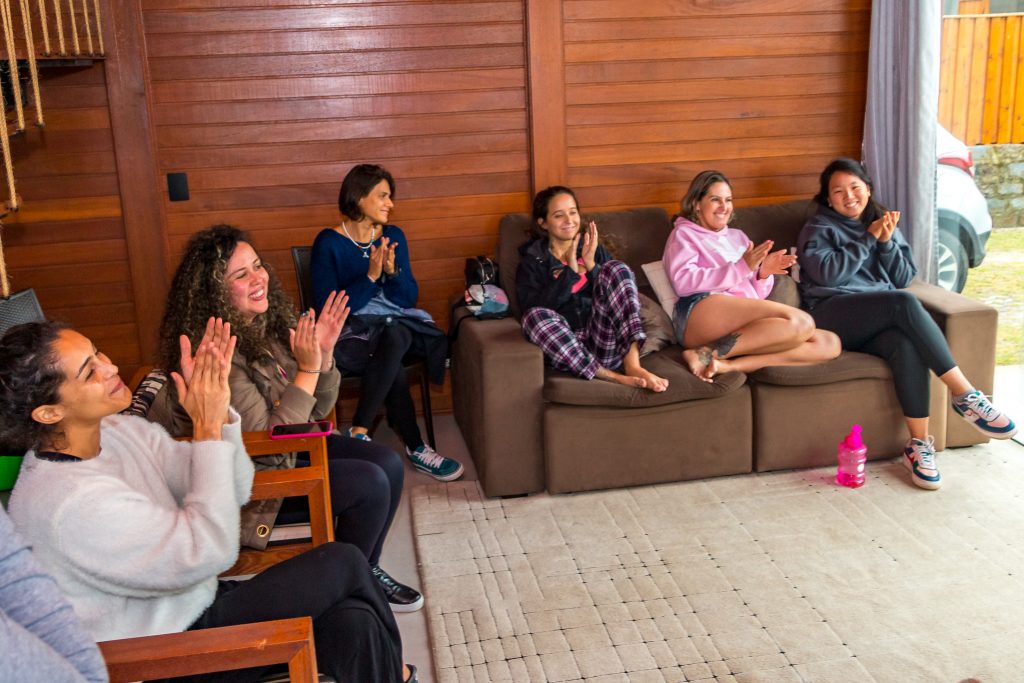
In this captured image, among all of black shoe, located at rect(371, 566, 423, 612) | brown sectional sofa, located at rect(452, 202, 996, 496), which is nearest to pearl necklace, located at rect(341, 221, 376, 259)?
brown sectional sofa, located at rect(452, 202, 996, 496)

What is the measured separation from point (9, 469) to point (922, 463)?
2.79 m

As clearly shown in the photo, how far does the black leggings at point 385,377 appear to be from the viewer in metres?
3.63

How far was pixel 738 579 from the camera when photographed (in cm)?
284

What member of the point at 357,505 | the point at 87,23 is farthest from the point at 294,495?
the point at 87,23

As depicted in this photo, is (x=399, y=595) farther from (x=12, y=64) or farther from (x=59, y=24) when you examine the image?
(x=59, y=24)

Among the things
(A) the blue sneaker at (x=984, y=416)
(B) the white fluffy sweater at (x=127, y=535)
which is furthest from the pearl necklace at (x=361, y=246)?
(A) the blue sneaker at (x=984, y=416)

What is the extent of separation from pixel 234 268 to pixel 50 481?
3.29 ft

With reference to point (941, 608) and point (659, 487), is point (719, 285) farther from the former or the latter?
point (941, 608)

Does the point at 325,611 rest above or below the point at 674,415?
above

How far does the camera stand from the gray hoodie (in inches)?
148

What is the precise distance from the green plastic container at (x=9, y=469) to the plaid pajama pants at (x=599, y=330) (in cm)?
188

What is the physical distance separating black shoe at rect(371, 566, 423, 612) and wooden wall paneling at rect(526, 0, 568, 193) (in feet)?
6.29

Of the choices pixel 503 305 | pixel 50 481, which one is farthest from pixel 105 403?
pixel 503 305

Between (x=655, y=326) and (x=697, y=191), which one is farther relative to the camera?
(x=697, y=191)
